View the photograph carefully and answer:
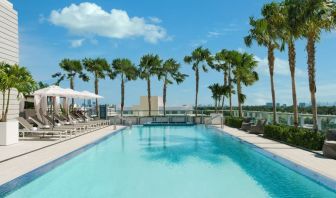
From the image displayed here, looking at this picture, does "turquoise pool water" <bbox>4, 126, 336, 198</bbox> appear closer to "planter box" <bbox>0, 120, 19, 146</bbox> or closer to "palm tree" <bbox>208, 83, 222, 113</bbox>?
"planter box" <bbox>0, 120, 19, 146</bbox>

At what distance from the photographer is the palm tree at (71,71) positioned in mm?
35750

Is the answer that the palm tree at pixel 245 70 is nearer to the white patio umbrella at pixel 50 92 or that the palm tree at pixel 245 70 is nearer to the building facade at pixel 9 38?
the white patio umbrella at pixel 50 92

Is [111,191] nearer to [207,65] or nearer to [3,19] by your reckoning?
[3,19]

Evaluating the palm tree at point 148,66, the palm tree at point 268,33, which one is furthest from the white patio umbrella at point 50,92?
the palm tree at point 148,66

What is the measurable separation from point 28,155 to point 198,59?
24.0 metres

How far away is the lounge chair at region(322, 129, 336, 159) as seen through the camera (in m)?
10.4

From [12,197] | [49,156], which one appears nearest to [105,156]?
[49,156]

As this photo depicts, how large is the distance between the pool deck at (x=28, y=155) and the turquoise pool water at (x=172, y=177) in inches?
19.9

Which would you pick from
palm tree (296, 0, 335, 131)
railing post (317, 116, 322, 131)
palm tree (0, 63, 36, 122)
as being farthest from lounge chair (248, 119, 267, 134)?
palm tree (0, 63, 36, 122)

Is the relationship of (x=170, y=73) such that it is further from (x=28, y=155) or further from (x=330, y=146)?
(x=330, y=146)

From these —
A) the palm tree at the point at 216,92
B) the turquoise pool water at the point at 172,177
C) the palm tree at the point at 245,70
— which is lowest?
the turquoise pool water at the point at 172,177

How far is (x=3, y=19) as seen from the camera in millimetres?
18203

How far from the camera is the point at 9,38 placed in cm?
1891

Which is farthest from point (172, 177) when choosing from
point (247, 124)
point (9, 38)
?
point (9, 38)
